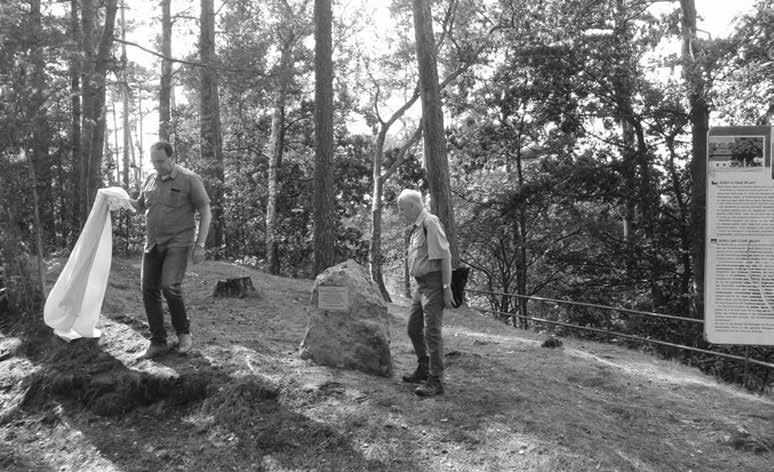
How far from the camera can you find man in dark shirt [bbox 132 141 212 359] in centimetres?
508

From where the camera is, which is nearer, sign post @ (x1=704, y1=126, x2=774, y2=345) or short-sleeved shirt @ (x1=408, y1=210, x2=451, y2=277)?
short-sleeved shirt @ (x1=408, y1=210, x2=451, y2=277)

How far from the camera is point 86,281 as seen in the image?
5617 millimetres

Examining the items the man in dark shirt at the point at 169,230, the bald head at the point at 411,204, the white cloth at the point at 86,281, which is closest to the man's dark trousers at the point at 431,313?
the bald head at the point at 411,204

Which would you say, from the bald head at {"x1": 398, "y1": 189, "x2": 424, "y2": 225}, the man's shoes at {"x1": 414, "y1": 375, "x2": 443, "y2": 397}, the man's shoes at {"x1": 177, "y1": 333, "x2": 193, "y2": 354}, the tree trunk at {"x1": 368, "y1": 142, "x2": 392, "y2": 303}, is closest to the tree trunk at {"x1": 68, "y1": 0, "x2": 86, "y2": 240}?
the man's shoes at {"x1": 177, "y1": 333, "x2": 193, "y2": 354}

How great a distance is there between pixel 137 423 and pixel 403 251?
19185mm

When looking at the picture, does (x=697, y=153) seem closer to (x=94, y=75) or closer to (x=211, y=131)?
(x=94, y=75)

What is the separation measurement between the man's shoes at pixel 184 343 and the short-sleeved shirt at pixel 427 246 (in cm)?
238

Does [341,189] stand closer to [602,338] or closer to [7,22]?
[602,338]

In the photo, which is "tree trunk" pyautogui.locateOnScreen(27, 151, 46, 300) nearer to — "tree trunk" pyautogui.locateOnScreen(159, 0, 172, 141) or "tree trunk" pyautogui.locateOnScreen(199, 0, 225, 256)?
"tree trunk" pyautogui.locateOnScreen(199, 0, 225, 256)

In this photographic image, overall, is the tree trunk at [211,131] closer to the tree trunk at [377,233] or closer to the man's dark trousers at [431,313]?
the tree trunk at [377,233]

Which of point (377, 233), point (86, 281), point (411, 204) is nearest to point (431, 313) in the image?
point (411, 204)

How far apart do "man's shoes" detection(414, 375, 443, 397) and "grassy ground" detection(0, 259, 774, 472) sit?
0.08 meters

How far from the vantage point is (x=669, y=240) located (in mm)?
14383

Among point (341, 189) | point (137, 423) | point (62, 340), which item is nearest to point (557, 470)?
point (137, 423)
